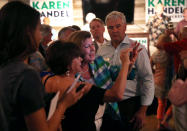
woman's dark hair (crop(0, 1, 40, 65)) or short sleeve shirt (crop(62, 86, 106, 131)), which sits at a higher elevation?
woman's dark hair (crop(0, 1, 40, 65))

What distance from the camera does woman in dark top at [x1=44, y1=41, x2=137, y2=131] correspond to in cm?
133

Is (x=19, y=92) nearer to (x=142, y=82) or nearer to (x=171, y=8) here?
(x=142, y=82)

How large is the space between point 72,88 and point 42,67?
2.86ft

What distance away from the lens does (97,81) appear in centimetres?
177

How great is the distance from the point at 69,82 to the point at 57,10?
6013 mm

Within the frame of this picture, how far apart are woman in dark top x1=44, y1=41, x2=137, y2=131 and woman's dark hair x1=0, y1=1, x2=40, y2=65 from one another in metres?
0.40

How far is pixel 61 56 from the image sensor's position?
4.51 feet

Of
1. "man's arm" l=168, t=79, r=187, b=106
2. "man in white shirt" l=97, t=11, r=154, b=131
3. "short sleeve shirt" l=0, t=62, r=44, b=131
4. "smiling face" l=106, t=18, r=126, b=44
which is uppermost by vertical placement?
"smiling face" l=106, t=18, r=126, b=44

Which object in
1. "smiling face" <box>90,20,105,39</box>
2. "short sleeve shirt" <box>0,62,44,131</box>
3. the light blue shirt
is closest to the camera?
"short sleeve shirt" <box>0,62,44,131</box>

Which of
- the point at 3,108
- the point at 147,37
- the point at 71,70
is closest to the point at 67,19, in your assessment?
the point at 147,37

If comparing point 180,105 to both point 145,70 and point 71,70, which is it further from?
point 145,70

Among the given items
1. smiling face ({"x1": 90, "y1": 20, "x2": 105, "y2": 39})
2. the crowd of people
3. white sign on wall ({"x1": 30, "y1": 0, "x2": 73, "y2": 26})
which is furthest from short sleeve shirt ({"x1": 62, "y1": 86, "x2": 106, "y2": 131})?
white sign on wall ({"x1": 30, "y1": 0, "x2": 73, "y2": 26})

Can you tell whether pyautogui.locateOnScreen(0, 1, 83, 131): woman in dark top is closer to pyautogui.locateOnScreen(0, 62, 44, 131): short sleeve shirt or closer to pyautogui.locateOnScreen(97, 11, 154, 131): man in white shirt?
pyautogui.locateOnScreen(0, 62, 44, 131): short sleeve shirt

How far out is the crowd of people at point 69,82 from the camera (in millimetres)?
918
